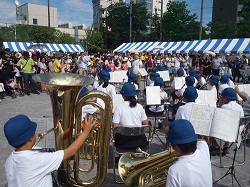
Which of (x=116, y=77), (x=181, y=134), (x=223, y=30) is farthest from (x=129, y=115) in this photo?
(x=223, y=30)

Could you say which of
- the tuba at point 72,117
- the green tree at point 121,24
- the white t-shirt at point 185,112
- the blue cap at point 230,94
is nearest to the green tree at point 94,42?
the green tree at point 121,24

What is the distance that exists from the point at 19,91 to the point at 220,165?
900 cm

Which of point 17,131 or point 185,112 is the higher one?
point 17,131

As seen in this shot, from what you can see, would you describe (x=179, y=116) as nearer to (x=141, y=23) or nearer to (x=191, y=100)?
(x=191, y=100)

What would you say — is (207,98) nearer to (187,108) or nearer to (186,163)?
(187,108)

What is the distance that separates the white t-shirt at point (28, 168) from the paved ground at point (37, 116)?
6.31 ft

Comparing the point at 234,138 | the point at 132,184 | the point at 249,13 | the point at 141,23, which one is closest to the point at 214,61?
the point at 234,138

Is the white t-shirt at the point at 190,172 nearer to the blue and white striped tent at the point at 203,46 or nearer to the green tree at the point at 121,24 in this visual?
the blue and white striped tent at the point at 203,46

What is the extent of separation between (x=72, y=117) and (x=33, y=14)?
284 ft

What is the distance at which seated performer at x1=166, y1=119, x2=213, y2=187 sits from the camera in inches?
72.4

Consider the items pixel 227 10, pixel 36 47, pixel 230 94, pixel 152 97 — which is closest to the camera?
pixel 230 94

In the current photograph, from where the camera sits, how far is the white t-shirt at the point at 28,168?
6.37ft

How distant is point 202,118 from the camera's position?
3475 millimetres

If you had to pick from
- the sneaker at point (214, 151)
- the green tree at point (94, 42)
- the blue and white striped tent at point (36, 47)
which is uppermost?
the green tree at point (94, 42)
